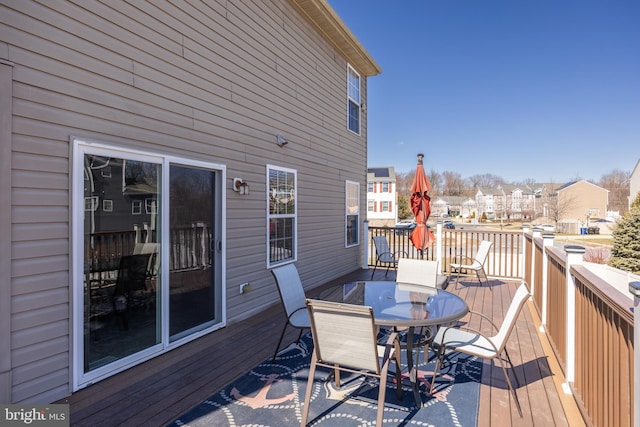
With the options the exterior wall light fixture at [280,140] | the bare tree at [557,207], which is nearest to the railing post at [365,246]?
the exterior wall light fixture at [280,140]

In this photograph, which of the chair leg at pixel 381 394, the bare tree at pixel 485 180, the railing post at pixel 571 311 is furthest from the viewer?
the bare tree at pixel 485 180

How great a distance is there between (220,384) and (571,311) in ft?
9.30

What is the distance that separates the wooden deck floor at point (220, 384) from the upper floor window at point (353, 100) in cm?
544

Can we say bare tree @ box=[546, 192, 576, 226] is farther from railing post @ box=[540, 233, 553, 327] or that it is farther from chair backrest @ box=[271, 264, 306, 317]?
chair backrest @ box=[271, 264, 306, 317]

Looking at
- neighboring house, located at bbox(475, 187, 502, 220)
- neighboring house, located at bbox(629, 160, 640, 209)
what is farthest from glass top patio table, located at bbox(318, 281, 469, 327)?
neighboring house, located at bbox(475, 187, 502, 220)

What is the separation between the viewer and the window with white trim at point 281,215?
500 centimetres

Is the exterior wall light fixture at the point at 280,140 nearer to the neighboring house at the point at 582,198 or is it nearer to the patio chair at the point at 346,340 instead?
the patio chair at the point at 346,340

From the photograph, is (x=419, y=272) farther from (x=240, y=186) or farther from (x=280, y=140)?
(x=280, y=140)

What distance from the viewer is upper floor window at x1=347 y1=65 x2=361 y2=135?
7746 mm

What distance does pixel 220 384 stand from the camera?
272 cm

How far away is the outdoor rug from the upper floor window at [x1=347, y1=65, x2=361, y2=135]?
599 centimetres

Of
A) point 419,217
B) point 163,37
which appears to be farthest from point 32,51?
point 419,217

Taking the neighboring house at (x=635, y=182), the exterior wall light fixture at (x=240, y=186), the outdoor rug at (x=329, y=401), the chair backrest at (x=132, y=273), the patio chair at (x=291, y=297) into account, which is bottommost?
the outdoor rug at (x=329, y=401)

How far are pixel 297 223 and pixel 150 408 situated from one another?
3.62m
